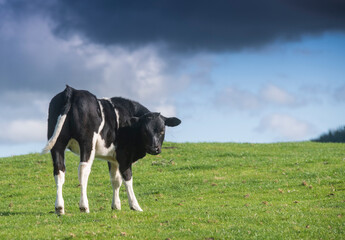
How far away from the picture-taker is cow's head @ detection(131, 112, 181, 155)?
52.7ft

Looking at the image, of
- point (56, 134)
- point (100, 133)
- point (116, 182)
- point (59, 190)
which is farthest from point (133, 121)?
point (59, 190)

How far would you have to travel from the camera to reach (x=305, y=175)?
87.8 ft

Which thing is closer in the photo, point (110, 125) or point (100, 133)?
point (100, 133)

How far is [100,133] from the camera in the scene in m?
15.8

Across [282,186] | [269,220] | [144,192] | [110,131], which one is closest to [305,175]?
[282,186]

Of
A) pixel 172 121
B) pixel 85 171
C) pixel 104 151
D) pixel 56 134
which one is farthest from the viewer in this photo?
pixel 172 121

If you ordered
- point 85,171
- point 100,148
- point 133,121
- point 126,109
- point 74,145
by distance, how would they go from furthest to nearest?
point 126,109 → point 133,121 → point 100,148 → point 74,145 → point 85,171

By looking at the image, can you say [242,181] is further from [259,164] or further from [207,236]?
[207,236]

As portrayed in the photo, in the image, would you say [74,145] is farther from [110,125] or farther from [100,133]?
[110,125]

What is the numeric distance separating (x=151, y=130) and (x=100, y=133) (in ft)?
5.19

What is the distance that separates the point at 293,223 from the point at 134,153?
17.6 feet

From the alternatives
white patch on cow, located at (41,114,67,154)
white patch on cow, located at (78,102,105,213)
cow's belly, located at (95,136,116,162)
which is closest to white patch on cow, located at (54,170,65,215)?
white patch on cow, located at (78,102,105,213)

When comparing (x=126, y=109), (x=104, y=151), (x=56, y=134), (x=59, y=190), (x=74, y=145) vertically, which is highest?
(x=126, y=109)

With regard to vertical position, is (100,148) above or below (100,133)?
below
